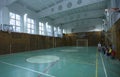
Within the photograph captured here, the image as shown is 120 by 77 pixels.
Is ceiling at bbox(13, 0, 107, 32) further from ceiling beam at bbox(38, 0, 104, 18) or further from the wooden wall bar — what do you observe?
the wooden wall bar

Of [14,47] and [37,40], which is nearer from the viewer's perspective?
[14,47]

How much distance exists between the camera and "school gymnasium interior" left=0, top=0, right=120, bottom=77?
725 centimetres

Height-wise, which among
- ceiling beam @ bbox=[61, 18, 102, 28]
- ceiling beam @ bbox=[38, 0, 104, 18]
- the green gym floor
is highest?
ceiling beam @ bbox=[38, 0, 104, 18]

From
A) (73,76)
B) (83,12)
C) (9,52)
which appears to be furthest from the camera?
(83,12)

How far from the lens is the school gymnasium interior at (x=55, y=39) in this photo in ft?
23.8

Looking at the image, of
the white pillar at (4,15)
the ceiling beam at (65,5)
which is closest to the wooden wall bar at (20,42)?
the white pillar at (4,15)

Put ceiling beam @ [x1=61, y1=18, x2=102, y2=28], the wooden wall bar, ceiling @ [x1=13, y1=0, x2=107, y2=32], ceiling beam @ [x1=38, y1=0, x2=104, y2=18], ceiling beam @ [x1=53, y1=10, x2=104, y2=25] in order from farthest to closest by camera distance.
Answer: ceiling beam @ [x1=61, y1=18, x2=102, y2=28] < ceiling beam @ [x1=53, y1=10, x2=104, y2=25] < ceiling @ [x1=13, y1=0, x2=107, y2=32] < ceiling beam @ [x1=38, y1=0, x2=104, y2=18] < the wooden wall bar

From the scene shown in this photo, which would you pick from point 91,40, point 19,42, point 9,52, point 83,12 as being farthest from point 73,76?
point 91,40

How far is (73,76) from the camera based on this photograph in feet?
15.3

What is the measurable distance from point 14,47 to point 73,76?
1244 centimetres

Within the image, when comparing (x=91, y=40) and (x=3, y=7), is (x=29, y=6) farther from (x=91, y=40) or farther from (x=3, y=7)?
(x=91, y=40)

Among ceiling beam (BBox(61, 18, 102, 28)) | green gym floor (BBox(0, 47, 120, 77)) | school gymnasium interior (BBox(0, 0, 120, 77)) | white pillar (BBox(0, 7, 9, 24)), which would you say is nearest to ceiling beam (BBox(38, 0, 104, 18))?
school gymnasium interior (BBox(0, 0, 120, 77))

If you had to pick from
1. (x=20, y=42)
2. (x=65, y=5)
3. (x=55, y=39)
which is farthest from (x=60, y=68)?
(x=55, y=39)

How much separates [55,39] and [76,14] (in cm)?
852
